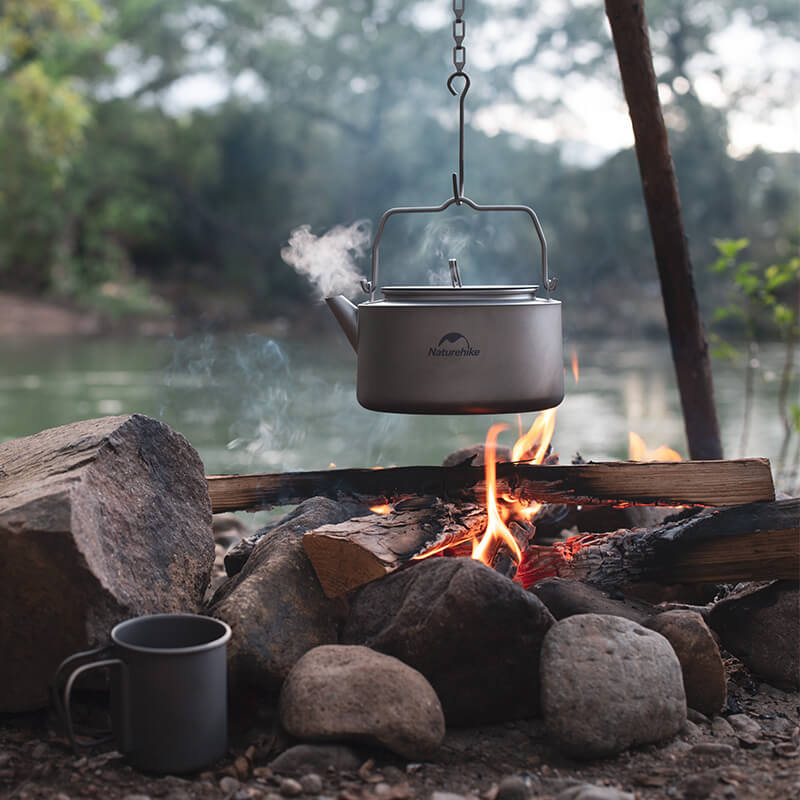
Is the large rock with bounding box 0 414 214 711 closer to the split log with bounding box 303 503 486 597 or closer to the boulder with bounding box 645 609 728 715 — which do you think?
the split log with bounding box 303 503 486 597

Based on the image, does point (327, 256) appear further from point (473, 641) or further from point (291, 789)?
point (291, 789)

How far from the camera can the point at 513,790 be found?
1501 mm

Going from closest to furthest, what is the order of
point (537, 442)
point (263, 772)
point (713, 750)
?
point (263, 772)
point (713, 750)
point (537, 442)

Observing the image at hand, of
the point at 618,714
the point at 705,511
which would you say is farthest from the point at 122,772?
the point at 705,511

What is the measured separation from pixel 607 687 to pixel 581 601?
0.37 meters

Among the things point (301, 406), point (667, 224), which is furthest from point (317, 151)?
point (667, 224)

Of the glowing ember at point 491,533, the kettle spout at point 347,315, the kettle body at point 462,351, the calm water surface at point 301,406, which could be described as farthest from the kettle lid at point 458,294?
the calm water surface at point 301,406

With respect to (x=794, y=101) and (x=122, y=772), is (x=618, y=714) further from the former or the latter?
(x=794, y=101)

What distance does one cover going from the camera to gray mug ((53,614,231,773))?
1513 millimetres

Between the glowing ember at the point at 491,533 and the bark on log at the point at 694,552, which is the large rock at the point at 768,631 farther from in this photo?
the glowing ember at the point at 491,533

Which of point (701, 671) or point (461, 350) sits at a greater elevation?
point (461, 350)

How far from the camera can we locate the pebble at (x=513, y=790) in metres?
1.49

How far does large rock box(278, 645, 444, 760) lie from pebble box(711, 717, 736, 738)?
0.55m

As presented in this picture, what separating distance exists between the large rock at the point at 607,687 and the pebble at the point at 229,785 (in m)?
0.53
